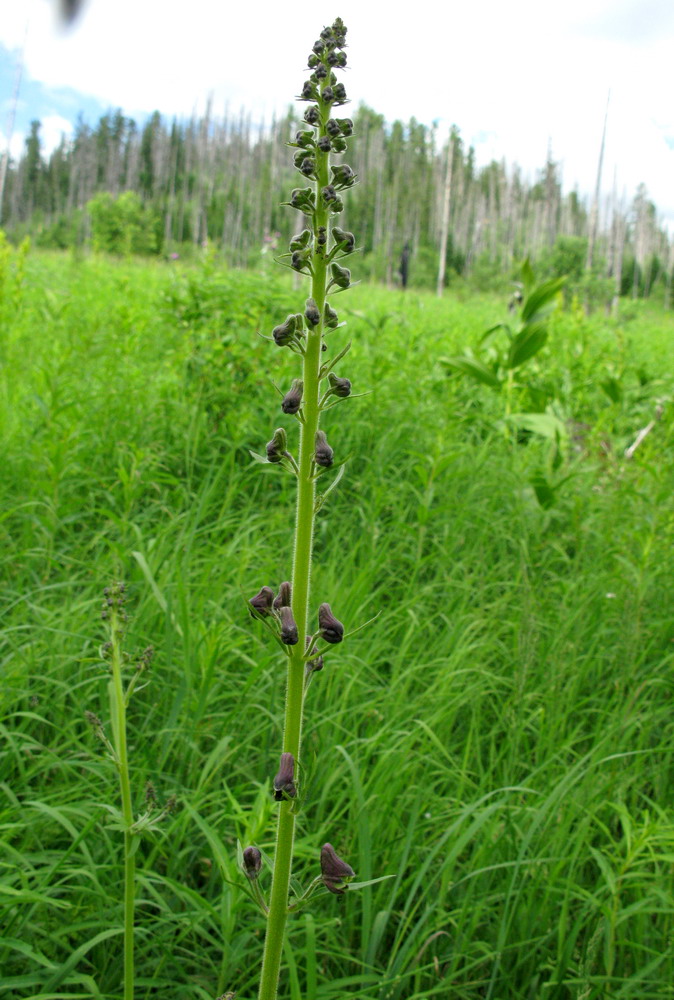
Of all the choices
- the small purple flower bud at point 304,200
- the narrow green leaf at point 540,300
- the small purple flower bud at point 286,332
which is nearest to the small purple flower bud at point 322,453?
the small purple flower bud at point 286,332

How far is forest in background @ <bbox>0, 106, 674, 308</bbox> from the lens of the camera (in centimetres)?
6444

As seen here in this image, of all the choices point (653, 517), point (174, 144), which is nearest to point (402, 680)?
point (653, 517)

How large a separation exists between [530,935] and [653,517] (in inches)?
90.2

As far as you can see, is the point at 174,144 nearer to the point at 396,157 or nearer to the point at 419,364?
the point at 396,157

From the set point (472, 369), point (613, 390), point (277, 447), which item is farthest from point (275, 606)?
point (613, 390)

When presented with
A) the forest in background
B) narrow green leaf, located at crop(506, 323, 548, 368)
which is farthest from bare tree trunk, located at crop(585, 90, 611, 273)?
narrow green leaf, located at crop(506, 323, 548, 368)

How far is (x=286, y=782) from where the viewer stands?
1.09 meters

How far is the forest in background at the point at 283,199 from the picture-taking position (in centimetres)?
6444

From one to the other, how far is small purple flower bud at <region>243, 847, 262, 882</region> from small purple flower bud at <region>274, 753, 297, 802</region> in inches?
4.8

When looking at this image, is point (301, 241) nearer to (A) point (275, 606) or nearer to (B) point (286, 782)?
(A) point (275, 606)

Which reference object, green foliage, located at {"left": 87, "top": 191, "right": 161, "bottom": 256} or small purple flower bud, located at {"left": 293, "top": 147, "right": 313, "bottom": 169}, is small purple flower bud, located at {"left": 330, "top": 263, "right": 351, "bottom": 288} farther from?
green foliage, located at {"left": 87, "top": 191, "right": 161, "bottom": 256}

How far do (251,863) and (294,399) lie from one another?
0.76m

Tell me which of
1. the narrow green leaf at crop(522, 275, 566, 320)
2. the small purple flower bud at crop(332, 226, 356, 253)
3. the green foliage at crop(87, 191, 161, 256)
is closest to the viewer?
the small purple flower bud at crop(332, 226, 356, 253)

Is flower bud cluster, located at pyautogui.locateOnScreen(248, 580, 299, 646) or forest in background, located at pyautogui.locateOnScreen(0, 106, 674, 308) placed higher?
forest in background, located at pyautogui.locateOnScreen(0, 106, 674, 308)
